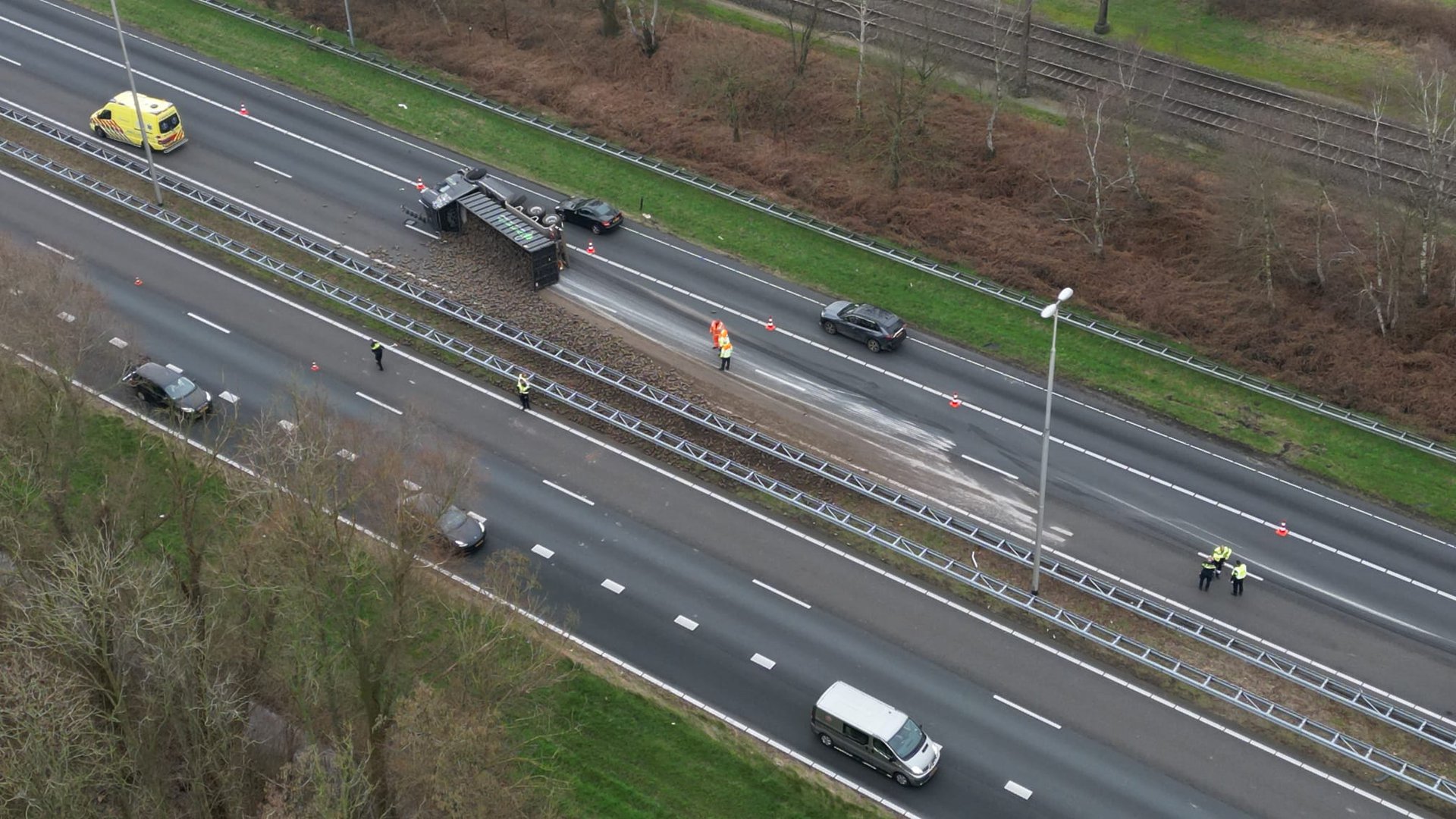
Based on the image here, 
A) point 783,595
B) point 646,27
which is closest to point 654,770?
point 783,595

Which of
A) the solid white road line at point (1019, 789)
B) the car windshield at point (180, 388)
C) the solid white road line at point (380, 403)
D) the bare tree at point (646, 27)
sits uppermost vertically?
the bare tree at point (646, 27)

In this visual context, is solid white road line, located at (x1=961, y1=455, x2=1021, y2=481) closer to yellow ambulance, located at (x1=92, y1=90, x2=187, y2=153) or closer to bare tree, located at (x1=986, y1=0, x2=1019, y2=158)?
bare tree, located at (x1=986, y1=0, x2=1019, y2=158)

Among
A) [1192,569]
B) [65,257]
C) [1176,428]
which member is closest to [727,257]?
[1176,428]

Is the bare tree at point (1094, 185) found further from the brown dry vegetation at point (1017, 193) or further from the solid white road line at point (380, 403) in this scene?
the solid white road line at point (380, 403)

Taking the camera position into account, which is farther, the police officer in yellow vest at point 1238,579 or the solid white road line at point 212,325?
the solid white road line at point 212,325

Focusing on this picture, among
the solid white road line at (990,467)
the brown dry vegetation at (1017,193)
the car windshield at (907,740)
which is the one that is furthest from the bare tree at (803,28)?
the car windshield at (907,740)

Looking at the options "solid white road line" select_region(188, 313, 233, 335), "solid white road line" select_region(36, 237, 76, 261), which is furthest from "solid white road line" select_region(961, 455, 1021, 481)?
"solid white road line" select_region(36, 237, 76, 261)
